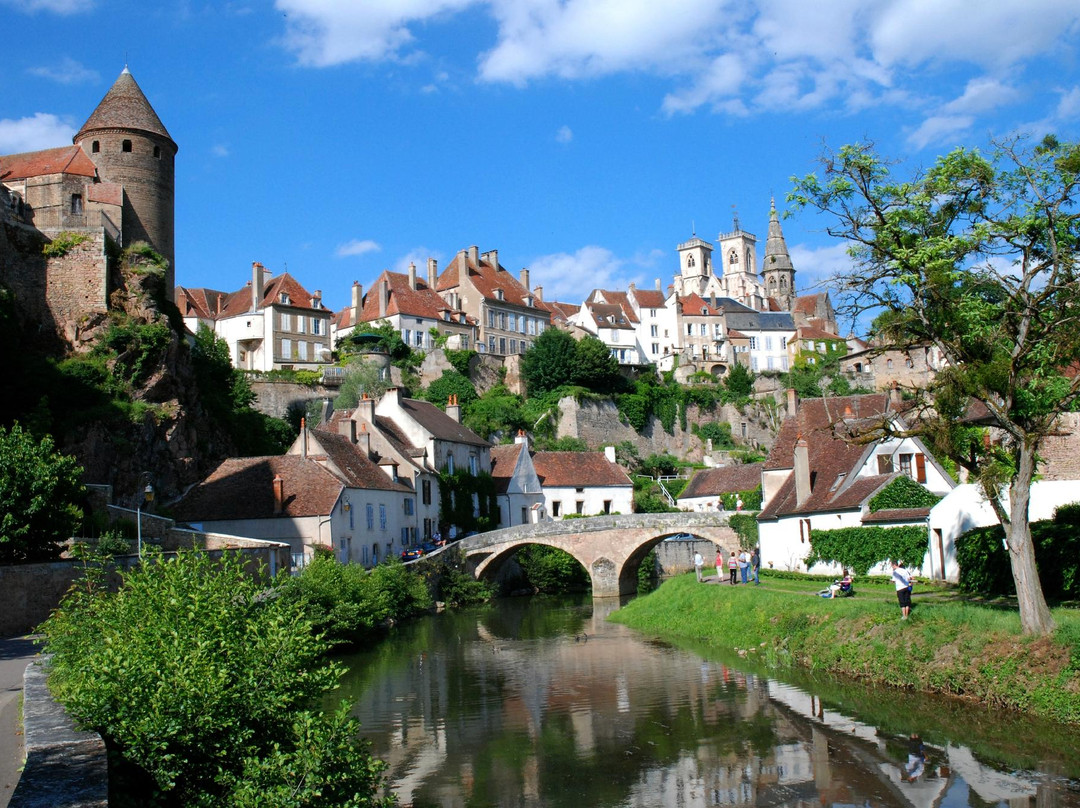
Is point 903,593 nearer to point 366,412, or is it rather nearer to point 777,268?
point 366,412

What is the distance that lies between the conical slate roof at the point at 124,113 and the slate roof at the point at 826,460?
29.9 meters

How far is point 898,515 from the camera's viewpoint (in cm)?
2744

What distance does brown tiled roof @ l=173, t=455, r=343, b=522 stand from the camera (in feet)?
115

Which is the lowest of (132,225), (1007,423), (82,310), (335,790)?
(335,790)

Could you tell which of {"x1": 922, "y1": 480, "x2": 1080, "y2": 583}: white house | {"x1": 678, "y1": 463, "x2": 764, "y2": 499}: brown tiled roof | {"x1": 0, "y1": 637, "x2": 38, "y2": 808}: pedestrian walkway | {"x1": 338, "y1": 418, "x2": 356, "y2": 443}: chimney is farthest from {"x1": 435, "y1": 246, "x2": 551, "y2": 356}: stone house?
{"x1": 0, "y1": 637, "x2": 38, "y2": 808}: pedestrian walkway

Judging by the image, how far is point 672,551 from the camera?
175ft

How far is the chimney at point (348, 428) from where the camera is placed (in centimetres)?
4262

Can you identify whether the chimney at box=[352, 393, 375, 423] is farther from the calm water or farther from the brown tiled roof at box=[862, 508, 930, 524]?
the brown tiled roof at box=[862, 508, 930, 524]

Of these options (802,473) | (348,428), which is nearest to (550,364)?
(348,428)

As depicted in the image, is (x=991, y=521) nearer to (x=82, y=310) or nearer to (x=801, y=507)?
(x=801, y=507)

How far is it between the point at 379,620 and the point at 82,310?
717 inches

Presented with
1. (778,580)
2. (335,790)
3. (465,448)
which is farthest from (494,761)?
(465,448)

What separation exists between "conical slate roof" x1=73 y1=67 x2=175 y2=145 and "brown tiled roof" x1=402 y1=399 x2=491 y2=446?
1609 cm

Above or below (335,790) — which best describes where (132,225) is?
above
